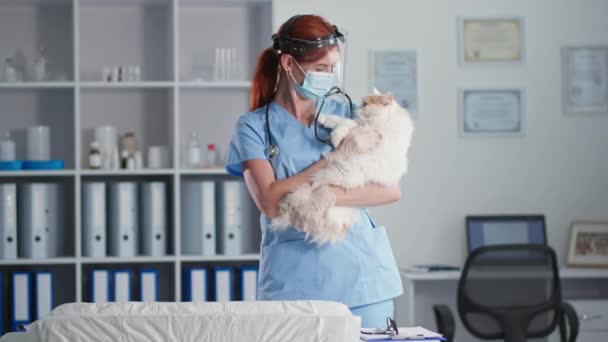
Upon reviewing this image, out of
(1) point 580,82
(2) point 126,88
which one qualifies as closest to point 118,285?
(2) point 126,88

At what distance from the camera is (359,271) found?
91.4 inches

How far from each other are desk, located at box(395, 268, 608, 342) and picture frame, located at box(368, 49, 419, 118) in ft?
2.71

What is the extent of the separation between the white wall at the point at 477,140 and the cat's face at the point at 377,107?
7.34 ft

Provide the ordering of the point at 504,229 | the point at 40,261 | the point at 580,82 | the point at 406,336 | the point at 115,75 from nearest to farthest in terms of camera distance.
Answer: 1. the point at 406,336
2. the point at 40,261
3. the point at 115,75
4. the point at 504,229
5. the point at 580,82

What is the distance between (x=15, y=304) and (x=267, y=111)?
2207mm

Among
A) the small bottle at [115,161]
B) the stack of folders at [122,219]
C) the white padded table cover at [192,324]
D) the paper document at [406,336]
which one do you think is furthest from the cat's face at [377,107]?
the small bottle at [115,161]

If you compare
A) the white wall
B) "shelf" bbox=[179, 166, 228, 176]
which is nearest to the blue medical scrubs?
"shelf" bbox=[179, 166, 228, 176]

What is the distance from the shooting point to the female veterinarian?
229cm

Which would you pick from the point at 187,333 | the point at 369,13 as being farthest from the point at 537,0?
the point at 187,333

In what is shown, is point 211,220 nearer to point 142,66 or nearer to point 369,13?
point 142,66

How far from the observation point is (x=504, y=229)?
181 inches

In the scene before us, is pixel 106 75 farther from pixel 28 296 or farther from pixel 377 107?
pixel 377 107

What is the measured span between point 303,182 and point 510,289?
189 cm

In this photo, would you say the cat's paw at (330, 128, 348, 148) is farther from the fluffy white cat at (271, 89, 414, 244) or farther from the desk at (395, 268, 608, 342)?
the desk at (395, 268, 608, 342)
